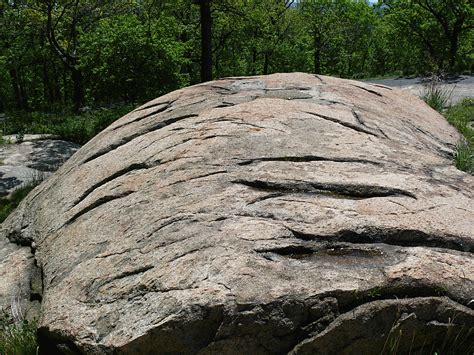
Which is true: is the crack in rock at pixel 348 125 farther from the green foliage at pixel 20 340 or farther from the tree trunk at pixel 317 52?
the tree trunk at pixel 317 52

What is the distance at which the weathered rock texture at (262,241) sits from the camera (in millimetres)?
2846

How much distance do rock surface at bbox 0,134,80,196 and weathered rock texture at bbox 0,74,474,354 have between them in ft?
14.7

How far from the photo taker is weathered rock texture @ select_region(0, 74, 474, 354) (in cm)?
285

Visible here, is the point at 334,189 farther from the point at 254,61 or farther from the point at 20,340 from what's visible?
the point at 254,61

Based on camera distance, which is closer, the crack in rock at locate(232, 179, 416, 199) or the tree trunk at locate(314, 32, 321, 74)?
the crack in rock at locate(232, 179, 416, 199)

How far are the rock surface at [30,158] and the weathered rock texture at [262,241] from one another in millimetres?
4485

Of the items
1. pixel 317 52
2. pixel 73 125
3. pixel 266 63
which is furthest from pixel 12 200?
pixel 317 52

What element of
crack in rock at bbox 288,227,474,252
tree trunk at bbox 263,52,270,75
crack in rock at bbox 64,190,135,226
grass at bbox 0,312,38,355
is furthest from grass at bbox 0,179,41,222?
tree trunk at bbox 263,52,270,75

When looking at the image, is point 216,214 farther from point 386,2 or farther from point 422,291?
point 386,2

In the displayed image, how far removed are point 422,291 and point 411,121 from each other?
3.40 m

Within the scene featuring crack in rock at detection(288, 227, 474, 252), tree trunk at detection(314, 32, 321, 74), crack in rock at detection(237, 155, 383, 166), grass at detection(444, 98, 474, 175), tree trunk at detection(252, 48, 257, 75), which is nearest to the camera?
crack in rock at detection(288, 227, 474, 252)

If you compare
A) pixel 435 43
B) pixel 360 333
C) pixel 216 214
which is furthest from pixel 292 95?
pixel 435 43

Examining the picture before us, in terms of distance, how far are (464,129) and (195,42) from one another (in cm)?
1840

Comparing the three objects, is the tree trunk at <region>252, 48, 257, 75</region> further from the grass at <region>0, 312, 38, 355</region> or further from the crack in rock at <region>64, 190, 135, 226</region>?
the grass at <region>0, 312, 38, 355</region>
